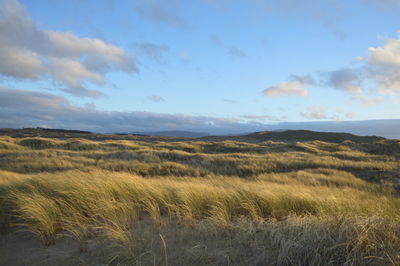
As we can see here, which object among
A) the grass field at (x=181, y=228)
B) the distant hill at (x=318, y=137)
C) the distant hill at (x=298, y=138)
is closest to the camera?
the grass field at (x=181, y=228)

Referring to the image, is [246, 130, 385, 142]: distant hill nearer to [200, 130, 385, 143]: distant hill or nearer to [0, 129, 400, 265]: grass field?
[200, 130, 385, 143]: distant hill

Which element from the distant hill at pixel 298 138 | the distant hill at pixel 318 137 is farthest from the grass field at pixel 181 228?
the distant hill at pixel 318 137

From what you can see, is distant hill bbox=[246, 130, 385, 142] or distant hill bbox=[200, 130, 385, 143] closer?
distant hill bbox=[200, 130, 385, 143]

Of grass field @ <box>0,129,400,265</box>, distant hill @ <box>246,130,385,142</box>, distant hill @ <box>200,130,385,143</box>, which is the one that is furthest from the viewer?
distant hill @ <box>246,130,385,142</box>

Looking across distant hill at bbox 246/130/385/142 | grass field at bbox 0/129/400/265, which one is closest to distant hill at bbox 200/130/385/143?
distant hill at bbox 246/130/385/142

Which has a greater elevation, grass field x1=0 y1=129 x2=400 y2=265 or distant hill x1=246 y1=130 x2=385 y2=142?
grass field x1=0 y1=129 x2=400 y2=265

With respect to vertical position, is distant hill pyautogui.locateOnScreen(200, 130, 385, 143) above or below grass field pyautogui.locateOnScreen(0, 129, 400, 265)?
below

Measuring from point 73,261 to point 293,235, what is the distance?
2721 millimetres

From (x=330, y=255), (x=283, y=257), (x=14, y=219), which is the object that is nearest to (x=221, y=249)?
(x=283, y=257)

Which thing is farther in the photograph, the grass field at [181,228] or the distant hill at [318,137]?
the distant hill at [318,137]

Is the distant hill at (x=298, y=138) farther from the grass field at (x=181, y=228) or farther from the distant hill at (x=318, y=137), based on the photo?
the grass field at (x=181, y=228)

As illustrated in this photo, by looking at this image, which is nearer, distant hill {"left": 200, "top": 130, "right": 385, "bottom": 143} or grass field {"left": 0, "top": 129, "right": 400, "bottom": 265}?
grass field {"left": 0, "top": 129, "right": 400, "bottom": 265}

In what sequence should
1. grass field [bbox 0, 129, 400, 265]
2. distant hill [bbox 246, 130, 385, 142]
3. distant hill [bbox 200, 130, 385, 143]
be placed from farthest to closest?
distant hill [bbox 246, 130, 385, 142] → distant hill [bbox 200, 130, 385, 143] → grass field [bbox 0, 129, 400, 265]

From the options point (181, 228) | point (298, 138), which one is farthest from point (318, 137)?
point (181, 228)
